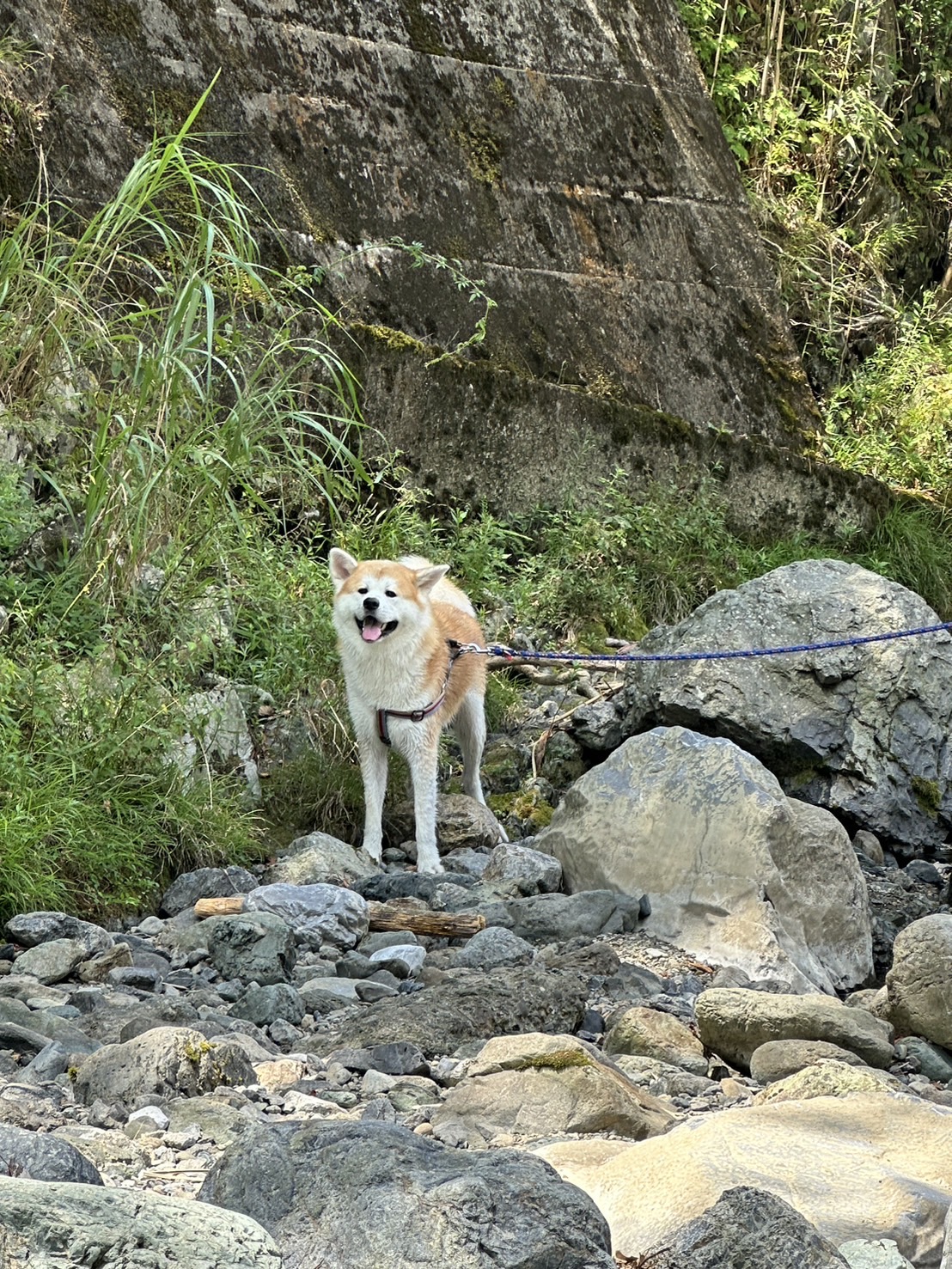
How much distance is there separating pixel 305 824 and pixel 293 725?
465mm

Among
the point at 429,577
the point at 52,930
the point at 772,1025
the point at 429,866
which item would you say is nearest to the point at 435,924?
the point at 429,866

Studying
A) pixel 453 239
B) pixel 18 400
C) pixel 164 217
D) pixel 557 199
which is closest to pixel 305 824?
pixel 18 400

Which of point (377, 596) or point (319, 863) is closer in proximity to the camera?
point (319, 863)

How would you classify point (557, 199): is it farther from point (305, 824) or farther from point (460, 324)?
point (305, 824)

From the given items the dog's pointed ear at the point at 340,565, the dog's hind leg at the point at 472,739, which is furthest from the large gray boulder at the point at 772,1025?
the dog's hind leg at the point at 472,739

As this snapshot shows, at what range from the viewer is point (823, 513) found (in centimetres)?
1027

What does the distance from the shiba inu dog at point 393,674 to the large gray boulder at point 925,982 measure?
6.47ft

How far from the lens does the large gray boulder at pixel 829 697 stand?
7078 millimetres

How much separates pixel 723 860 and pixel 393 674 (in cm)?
161

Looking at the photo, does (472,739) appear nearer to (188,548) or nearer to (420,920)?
(188,548)

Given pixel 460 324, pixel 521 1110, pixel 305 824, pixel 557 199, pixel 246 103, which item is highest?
pixel 246 103

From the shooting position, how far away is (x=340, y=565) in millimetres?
6312

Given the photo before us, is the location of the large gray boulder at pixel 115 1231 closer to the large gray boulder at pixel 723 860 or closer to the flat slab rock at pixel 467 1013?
the flat slab rock at pixel 467 1013

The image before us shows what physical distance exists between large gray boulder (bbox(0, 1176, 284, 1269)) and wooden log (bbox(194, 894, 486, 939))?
306cm
